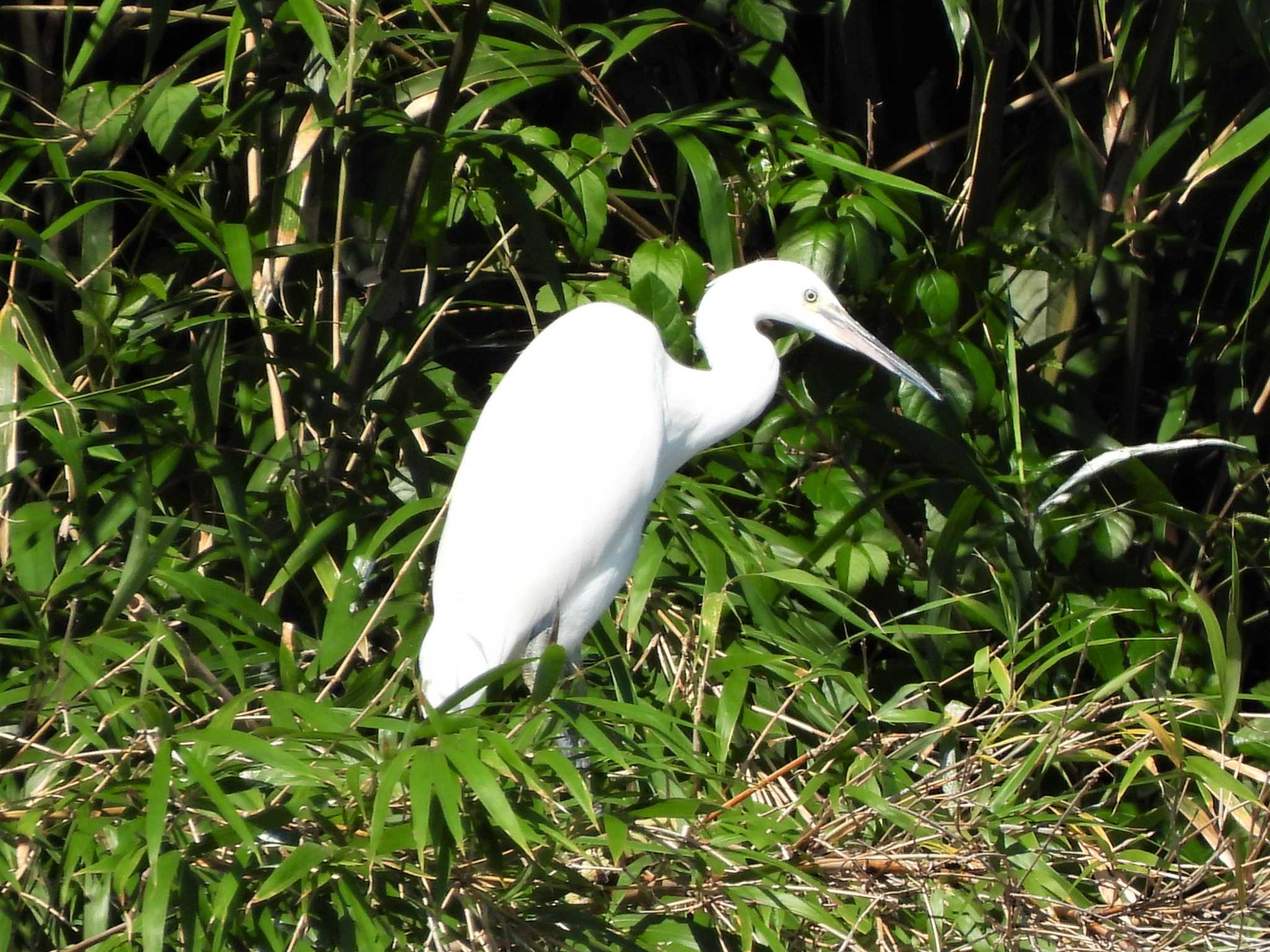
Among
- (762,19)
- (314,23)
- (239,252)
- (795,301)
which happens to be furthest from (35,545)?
(762,19)

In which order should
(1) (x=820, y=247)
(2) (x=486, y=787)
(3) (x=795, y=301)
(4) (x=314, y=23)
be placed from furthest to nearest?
(1) (x=820, y=247) < (3) (x=795, y=301) < (4) (x=314, y=23) < (2) (x=486, y=787)

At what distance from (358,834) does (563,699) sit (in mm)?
201

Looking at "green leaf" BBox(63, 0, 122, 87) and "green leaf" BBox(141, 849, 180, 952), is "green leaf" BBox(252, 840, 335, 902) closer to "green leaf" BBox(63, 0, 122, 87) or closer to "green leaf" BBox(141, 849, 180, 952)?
"green leaf" BBox(141, 849, 180, 952)

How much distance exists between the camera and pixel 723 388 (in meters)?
1.70

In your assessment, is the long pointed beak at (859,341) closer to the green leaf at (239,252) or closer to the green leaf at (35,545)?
the green leaf at (239,252)

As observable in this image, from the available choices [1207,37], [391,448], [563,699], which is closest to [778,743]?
[563,699]

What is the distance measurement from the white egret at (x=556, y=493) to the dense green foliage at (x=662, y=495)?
81mm

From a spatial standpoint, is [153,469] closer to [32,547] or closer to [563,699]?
[32,547]

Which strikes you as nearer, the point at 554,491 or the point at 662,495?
the point at 554,491

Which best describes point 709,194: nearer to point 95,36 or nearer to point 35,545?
point 95,36

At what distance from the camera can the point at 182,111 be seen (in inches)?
67.3

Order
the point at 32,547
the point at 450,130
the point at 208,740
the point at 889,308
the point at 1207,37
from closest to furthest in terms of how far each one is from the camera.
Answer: the point at 208,740
the point at 32,547
the point at 450,130
the point at 1207,37
the point at 889,308

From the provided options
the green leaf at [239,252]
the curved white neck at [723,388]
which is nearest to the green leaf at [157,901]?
the green leaf at [239,252]

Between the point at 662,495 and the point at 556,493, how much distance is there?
0.23 meters
